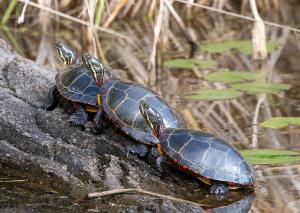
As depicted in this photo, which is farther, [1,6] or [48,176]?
[1,6]

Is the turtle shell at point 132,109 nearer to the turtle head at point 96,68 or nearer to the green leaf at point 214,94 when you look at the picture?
the turtle head at point 96,68

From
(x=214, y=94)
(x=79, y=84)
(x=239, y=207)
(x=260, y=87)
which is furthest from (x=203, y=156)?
(x=260, y=87)

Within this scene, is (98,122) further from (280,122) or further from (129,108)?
(280,122)

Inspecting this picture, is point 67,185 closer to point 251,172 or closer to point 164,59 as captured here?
point 251,172

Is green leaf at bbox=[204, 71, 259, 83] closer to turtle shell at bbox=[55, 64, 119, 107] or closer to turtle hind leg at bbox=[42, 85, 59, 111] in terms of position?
turtle shell at bbox=[55, 64, 119, 107]

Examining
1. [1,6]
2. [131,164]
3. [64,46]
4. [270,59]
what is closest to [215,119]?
[64,46]

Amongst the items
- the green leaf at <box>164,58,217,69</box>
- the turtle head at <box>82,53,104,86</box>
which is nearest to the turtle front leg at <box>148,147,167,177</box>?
the turtle head at <box>82,53,104,86</box>
